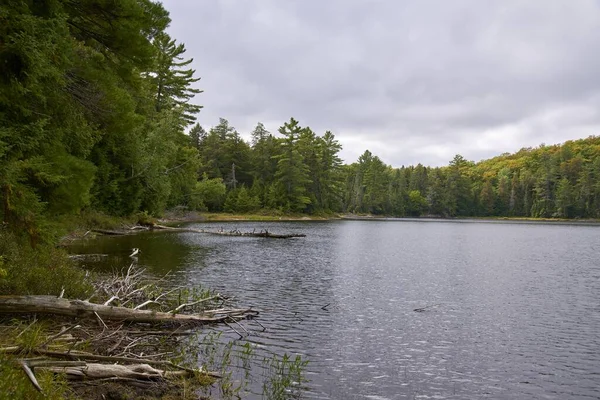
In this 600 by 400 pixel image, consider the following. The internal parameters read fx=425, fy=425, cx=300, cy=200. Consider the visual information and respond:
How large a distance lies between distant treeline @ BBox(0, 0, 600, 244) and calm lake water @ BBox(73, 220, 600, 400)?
6.58 metres

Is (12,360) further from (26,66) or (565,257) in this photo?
(565,257)

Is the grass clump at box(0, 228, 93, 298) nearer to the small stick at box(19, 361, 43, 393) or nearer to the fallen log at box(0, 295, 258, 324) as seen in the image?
the fallen log at box(0, 295, 258, 324)

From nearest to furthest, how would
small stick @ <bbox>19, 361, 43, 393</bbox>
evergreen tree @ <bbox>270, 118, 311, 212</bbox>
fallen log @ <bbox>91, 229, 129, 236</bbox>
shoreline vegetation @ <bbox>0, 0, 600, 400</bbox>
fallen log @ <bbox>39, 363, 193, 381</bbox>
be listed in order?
small stick @ <bbox>19, 361, 43, 393</bbox> → fallen log @ <bbox>39, 363, 193, 381</bbox> → shoreline vegetation @ <bbox>0, 0, 600, 400</bbox> → fallen log @ <bbox>91, 229, 129, 236</bbox> → evergreen tree @ <bbox>270, 118, 311, 212</bbox>

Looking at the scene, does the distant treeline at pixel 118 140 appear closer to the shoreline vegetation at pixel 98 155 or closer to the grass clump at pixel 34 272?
the shoreline vegetation at pixel 98 155

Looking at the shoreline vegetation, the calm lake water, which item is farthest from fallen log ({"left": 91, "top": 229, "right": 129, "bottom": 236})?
the calm lake water

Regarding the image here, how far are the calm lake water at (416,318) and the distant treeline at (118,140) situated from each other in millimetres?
6578

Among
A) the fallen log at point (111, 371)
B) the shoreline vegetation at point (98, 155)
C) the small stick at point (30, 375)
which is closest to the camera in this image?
the small stick at point (30, 375)

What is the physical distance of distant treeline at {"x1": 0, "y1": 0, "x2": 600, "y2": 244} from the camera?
811 centimetres

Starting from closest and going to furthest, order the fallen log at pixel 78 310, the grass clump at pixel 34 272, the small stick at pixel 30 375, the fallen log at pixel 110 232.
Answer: the small stick at pixel 30 375, the fallen log at pixel 78 310, the grass clump at pixel 34 272, the fallen log at pixel 110 232

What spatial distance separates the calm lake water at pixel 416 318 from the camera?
387 inches

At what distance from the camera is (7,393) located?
182 inches

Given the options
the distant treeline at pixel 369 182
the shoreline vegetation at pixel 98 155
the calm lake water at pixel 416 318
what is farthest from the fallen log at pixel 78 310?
the distant treeline at pixel 369 182

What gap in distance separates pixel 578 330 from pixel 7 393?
626 inches

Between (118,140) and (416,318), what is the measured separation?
28695mm
